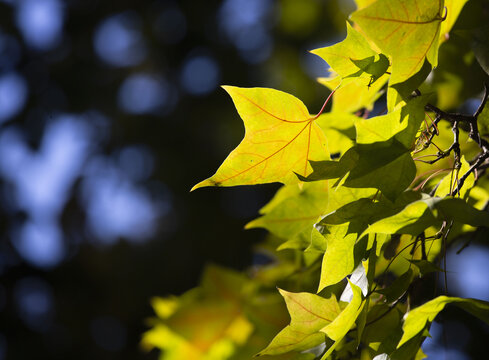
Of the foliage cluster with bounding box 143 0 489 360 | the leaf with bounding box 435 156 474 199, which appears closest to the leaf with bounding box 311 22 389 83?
the foliage cluster with bounding box 143 0 489 360

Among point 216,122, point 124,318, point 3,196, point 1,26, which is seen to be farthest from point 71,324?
point 1,26

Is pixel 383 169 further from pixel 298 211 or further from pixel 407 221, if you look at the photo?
pixel 298 211

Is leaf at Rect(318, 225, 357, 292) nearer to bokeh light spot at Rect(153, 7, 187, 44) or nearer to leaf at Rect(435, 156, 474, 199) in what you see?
leaf at Rect(435, 156, 474, 199)

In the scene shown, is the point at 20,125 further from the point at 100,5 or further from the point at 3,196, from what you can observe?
the point at 100,5

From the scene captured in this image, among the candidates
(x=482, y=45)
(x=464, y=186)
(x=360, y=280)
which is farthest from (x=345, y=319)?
(x=482, y=45)

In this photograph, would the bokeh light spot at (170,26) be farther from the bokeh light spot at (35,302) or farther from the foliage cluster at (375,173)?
the foliage cluster at (375,173)

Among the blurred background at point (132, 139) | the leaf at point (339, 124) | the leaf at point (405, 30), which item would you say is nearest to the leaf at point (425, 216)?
the leaf at point (405, 30)

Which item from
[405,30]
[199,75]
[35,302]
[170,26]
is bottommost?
[35,302]
